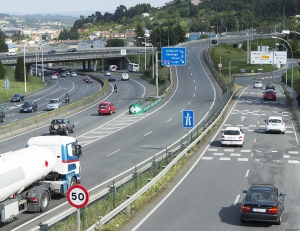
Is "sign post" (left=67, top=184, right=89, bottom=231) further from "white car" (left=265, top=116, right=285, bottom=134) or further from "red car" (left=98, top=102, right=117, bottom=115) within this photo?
"red car" (left=98, top=102, right=117, bottom=115)

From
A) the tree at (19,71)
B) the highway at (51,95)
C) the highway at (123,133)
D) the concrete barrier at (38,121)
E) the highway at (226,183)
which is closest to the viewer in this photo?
the highway at (226,183)

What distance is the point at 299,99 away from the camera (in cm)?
6944

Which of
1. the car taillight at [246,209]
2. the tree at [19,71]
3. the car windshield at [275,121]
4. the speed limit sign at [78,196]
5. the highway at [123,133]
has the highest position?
the tree at [19,71]

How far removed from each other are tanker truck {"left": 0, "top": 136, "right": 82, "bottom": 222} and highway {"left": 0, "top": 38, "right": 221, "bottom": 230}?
0.60 meters

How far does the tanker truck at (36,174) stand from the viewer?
19.8 m

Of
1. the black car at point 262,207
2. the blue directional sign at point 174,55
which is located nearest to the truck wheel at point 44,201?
the black car at point 262,207

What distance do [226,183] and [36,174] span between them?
32.5 feet

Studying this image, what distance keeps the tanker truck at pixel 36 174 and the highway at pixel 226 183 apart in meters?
3.93

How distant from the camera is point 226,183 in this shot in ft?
92.3

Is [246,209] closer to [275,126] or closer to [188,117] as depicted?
[188,117]

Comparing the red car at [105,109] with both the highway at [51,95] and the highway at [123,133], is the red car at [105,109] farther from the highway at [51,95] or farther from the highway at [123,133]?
the highway at [51,95]

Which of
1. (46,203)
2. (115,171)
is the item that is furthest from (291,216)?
(115,171)

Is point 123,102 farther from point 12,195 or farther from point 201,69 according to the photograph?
point 12,195

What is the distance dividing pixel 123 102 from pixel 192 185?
166 feet
